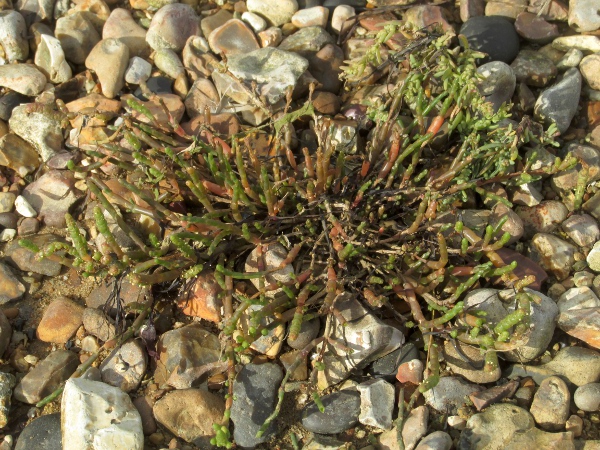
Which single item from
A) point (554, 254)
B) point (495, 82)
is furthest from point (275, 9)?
point (554, 254)

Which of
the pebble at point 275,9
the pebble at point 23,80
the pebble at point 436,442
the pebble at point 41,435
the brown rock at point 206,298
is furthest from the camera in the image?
the pebble at point 275,9

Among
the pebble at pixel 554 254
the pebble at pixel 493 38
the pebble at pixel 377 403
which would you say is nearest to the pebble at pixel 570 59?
the pebble at pixel 493 38

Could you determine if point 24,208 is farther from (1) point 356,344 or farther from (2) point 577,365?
(2) point 577,365

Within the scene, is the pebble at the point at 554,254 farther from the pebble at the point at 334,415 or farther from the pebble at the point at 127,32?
the pebble at the point at 127,32

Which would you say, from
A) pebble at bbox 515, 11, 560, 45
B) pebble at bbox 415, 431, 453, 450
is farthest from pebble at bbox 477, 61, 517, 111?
pebble at bbox 415, 431, 453, 450

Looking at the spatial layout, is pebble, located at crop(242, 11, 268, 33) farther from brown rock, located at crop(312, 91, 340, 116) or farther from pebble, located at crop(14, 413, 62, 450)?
pebble, located at crop(14, 413, 62, 450)
